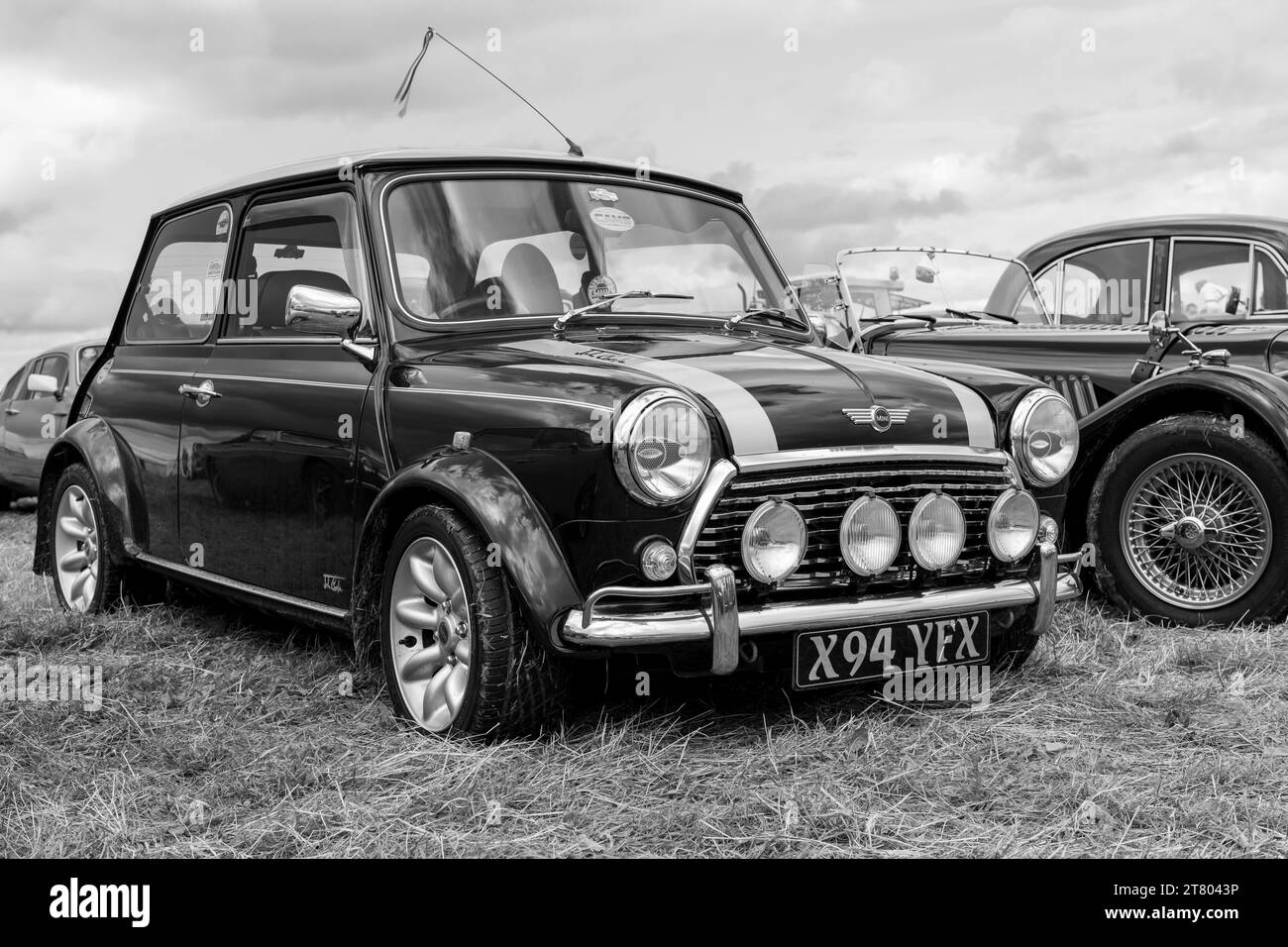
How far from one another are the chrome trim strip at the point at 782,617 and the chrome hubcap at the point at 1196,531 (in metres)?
1.84

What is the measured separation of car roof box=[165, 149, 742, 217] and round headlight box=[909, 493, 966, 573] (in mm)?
1823

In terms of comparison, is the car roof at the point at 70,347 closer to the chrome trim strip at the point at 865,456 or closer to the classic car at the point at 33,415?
the classic car at the point at 33,415

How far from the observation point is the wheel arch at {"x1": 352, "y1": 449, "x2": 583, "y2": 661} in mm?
3703

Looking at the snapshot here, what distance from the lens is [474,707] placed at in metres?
3.84

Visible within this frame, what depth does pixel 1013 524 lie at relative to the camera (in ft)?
14.0

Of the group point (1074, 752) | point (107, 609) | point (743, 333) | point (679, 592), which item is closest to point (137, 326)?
point (107, 609)

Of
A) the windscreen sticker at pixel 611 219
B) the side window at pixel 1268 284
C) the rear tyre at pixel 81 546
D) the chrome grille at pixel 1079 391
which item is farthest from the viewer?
the side window at pixel 1268 284

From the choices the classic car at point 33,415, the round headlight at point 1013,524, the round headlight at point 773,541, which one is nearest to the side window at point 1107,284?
the round headlight at point 1013,524

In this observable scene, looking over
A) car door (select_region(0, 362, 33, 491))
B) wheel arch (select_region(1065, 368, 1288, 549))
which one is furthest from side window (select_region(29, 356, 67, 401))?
wheel arch (select_region(1065, 368, 1288, 549))

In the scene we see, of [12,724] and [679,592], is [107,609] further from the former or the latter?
[679,592]

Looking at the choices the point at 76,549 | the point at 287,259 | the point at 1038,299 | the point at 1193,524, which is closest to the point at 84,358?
the point at 76,549

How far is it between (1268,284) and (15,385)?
1030cm

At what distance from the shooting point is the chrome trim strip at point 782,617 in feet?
11.8
